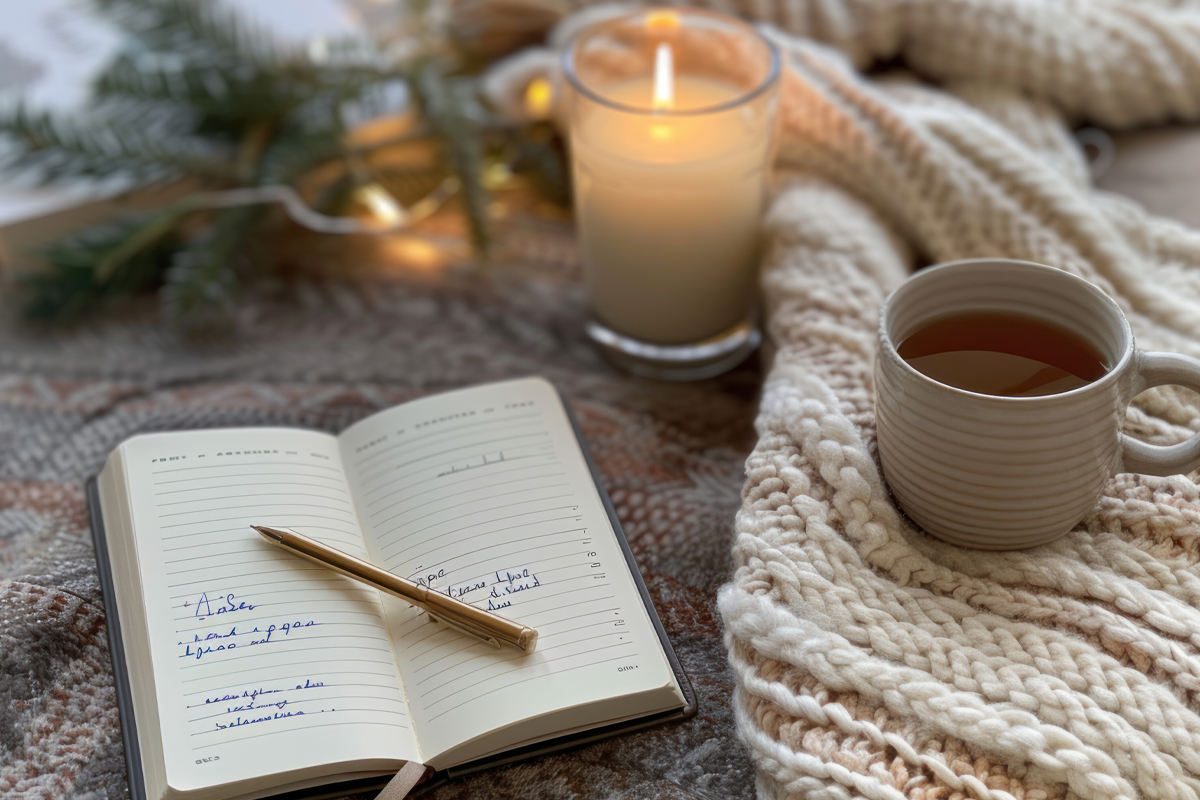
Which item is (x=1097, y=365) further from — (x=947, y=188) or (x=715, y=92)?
(x=715, y=92)

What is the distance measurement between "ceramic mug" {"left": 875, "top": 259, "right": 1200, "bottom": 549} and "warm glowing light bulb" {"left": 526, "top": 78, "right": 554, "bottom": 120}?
0.48 metres

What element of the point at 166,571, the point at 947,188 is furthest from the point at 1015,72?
the point at 166,571

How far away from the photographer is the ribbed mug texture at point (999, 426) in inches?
18.2

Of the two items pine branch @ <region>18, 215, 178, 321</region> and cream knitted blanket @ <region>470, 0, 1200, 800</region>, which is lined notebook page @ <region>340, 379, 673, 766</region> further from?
pine branch @ <region>18, 215, 178, 321</region>

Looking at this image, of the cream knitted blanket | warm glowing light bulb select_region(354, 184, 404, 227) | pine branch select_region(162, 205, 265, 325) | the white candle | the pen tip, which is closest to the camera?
the cream knitted blanket

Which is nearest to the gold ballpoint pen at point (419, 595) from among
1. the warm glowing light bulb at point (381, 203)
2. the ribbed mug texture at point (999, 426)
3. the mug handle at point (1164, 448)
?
the ribbed mug texture at point (999, 426)

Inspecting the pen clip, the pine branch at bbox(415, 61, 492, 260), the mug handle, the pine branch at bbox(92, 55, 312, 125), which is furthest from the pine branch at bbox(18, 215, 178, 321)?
the mug handle

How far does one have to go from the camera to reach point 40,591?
23.1 inches

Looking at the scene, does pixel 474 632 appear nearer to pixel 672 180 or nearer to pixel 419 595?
pixel 419 595

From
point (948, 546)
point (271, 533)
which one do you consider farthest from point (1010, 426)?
point (271, 533)

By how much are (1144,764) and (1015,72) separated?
23.7 inches

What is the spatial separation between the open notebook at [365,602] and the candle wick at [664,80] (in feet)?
0.80

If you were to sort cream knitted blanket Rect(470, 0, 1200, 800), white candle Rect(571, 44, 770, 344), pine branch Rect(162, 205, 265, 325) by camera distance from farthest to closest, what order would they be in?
pine branch Rect(162, 205, 265, 325)
white candle Rect(571, 44, 770, 344)
cream knitted blanket Rect(470, 0, 1200, 800)

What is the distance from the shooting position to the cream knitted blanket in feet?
1.52
